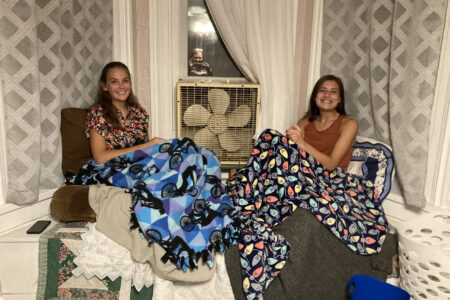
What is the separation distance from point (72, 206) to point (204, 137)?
41.7 inches

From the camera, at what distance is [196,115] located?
7.67 ft

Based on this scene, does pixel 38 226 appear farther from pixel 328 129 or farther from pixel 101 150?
pixel 328 129

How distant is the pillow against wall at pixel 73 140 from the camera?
1.93 metres

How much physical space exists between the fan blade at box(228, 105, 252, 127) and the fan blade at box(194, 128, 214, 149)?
0.56 ft

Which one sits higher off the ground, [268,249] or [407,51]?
[407,51]

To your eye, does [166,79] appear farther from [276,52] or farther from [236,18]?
[276,52]

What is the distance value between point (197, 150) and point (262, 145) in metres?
0.39

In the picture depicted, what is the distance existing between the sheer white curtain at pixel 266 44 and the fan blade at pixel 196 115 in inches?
16.1

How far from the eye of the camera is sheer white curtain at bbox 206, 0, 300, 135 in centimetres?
239

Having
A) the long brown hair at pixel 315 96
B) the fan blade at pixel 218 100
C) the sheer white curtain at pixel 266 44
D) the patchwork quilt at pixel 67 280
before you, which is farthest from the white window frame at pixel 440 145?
the patchwork quilt at pixel 67 280

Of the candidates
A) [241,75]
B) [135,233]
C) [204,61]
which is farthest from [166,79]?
[135,233]

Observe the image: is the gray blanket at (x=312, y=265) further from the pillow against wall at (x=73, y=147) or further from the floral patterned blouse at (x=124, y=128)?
the floral patterned blouse at (x=124, y=128)

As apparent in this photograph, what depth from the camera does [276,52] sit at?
2445 mm

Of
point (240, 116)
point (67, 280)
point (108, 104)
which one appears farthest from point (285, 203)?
point (108, 104)
